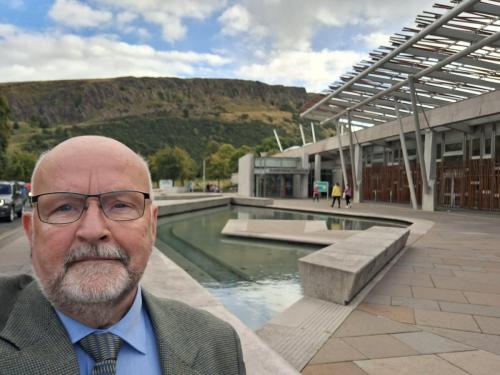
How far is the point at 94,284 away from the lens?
113 centimetres

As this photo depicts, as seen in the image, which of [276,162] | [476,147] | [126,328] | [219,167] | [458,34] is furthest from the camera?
[219,167]

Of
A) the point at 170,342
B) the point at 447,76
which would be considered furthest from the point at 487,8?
the point at 170,342

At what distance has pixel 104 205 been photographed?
118 centimetres

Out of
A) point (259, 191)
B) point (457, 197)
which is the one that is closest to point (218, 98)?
point (259, 191)

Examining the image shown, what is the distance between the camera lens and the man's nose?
1.13 meters

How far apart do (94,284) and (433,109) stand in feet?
81.9

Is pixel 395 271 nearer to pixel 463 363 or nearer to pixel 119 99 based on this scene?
pixel 463 363

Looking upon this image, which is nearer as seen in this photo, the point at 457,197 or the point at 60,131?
the point at 457,197

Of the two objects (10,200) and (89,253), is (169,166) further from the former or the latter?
(89,253)

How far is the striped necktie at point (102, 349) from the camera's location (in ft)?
3.39

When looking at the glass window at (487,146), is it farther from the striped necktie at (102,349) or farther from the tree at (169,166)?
the tree at (169,166)

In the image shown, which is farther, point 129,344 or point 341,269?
point 341,269

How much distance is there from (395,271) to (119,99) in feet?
581

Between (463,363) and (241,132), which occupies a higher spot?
(241,132)
